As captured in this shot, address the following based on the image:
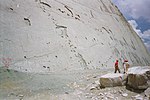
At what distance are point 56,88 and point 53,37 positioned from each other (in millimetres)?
2774

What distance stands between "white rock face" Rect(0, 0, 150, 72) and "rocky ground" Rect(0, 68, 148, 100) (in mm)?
448

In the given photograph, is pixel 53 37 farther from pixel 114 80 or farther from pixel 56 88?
pixel 114 80

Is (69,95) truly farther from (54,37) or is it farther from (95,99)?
(54,37)

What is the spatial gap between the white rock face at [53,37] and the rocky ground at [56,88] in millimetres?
448

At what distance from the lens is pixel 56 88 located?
20.7ft

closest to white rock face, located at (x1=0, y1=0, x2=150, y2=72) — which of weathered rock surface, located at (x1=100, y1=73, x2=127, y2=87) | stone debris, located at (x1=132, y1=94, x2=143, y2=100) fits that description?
weathered rock surface, located at (x1=100, y1=73, x2=127, y2=87)

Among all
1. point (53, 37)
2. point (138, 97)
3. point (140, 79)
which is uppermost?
point (53, 37)

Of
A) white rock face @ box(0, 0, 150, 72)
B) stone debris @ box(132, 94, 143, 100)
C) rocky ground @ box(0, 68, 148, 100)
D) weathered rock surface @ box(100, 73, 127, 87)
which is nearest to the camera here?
stone debris @ box(132, 94, 143, 100)

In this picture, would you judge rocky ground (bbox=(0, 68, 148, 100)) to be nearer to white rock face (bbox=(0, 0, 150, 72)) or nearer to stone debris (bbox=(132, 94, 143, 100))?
stone debris (bbox=(132, 94, 143, 100))

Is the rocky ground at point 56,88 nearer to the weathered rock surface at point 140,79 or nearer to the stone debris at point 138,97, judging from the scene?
the stone debris at point 138,97

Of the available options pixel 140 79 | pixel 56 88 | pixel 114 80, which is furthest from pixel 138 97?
pixel 56 88

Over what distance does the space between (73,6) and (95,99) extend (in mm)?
6054

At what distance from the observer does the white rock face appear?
25.3ft

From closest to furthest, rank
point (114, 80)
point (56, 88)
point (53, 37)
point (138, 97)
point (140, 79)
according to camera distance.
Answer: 1. point (138, 97)
2. point (140, 79)
3. point (114, 80)
4. point (56, 88)
5. point (53, 37)
